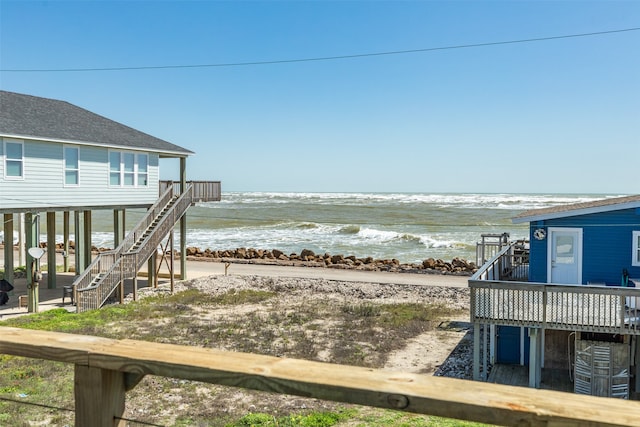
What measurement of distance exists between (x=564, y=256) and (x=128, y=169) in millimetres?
15595

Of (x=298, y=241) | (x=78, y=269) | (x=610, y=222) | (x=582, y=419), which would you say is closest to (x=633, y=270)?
(x=610, y=222)

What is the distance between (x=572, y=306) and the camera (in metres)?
10.8

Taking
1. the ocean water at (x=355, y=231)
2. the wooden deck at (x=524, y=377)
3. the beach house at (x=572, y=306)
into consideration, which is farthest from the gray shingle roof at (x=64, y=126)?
the ocean water at (x=355, y=231)

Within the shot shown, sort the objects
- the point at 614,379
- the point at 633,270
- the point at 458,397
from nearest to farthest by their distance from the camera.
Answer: the point at 458,397 → the point at 614,379 → the point at 633,270

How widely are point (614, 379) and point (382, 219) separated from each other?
5478cm

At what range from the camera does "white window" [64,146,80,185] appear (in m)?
18.2

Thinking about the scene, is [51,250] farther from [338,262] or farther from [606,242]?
[606,242]

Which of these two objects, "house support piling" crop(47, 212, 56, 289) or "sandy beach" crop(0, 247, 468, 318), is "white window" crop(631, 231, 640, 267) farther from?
"house support piling" crop(47, 212, 56, 289)

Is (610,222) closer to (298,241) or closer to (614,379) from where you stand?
(614,379)

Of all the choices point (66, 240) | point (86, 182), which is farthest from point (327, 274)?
point (86, 182)

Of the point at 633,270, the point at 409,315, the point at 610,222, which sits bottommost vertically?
the point at 409,315

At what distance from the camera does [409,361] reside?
492 inches

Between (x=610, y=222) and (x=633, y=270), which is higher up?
(x=610, y=222)

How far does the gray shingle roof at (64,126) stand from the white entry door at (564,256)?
1495cm
